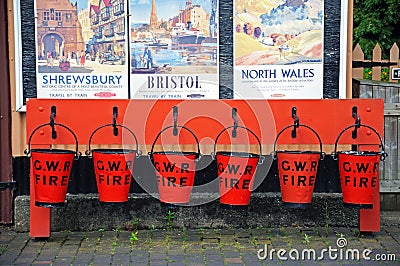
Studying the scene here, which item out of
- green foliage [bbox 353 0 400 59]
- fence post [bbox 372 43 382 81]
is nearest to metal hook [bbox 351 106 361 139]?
fence post [bbox 372 43 382 81]

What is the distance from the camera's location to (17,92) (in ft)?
19.4

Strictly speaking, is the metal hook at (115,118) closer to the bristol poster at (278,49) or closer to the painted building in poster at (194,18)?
the painted building in poster at (194,18)

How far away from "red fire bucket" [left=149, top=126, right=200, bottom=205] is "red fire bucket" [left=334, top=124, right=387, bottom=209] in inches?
42.9

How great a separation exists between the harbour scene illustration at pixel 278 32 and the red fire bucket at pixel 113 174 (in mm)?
Result: 1463

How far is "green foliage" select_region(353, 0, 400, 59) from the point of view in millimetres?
16172

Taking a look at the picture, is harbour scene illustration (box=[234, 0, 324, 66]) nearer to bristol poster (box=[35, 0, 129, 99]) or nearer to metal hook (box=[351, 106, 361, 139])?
Answer: metal hook (box=[351, 106, 361, 139])

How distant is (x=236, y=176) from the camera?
5008 mm

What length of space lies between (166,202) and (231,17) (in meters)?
1.77

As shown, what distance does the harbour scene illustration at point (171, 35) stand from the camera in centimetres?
593

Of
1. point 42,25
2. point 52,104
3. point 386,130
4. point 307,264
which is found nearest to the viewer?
point 307,264

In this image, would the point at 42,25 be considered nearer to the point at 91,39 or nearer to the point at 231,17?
the point at 91,39

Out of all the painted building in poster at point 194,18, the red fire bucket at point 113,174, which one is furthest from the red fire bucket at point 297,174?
the painted building in poster at point 194,18

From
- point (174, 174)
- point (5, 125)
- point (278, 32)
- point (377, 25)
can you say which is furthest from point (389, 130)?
point (377, 25)

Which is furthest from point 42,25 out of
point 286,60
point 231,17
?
point 286,60
